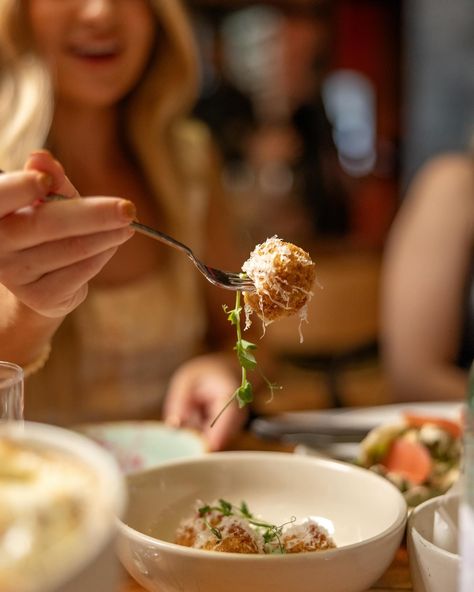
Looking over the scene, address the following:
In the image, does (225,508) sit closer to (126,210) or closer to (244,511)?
(244,511)

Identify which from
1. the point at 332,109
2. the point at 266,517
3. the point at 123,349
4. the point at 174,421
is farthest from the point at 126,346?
the point at 332,109

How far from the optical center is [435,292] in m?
1.77

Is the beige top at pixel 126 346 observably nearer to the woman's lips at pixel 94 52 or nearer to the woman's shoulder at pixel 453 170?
the woman's lips at pixel 94 52

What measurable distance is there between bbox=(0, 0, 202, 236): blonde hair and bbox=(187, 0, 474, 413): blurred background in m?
1.90

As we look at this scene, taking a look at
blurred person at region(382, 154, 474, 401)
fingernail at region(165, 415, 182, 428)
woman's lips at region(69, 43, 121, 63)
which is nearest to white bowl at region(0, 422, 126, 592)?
fingernail at region(165, 415, 182, 428)

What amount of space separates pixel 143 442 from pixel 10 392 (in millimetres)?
441

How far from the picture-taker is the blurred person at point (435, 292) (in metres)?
1.74

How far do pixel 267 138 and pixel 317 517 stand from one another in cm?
336

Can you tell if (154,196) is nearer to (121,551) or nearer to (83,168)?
(83,168)

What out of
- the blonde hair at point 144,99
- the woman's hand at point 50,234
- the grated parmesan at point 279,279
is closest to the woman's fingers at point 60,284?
the woman's hand at point 50,234

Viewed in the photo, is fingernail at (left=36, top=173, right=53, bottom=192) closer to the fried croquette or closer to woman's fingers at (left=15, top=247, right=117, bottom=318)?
woman's fingers at (left=15, top=247, right=117, bottom=318)

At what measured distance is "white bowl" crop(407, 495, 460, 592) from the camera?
549mm

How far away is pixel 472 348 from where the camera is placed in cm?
175

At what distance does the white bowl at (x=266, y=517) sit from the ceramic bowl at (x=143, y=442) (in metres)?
0.20
